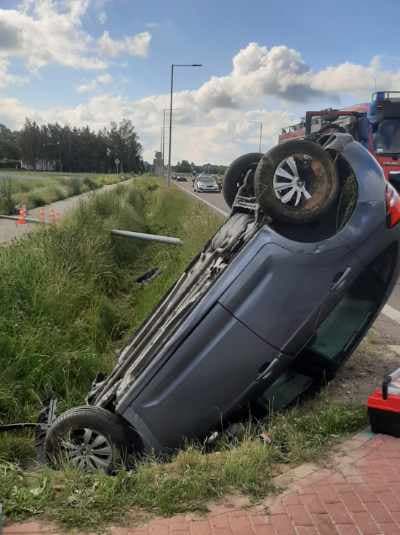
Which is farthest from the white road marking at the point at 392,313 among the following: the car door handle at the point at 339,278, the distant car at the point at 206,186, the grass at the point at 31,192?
the distant car at the point at 206,186

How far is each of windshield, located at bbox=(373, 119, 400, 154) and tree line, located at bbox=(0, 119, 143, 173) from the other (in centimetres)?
8655

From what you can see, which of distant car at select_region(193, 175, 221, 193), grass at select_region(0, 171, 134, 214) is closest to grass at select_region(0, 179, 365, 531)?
grass at select_region(0, 171, 134, 214)

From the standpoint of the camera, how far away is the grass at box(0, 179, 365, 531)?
2791mm

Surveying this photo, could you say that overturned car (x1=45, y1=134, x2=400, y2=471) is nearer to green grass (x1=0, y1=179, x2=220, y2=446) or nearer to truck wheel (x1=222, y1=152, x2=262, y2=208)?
truck wheel (x1=222, y1=152, x2=262, y2=208)

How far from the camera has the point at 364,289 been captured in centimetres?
445

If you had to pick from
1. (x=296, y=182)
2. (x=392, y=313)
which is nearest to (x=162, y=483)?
(x=296, y=182)

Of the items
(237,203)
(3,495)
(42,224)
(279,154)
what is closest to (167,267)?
(42,224)

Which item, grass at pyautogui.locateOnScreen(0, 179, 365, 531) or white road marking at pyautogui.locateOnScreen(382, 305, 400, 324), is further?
white road marking at pyautogui.locateOnScreen(382, 305, 400, 324)

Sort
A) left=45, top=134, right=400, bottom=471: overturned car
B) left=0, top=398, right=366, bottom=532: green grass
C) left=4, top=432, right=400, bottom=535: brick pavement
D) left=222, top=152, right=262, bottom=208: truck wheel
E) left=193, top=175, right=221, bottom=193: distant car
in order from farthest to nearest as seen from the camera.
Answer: left=193, top=175, right=221, bottom=193: distant car < left=222, top=152, right=262, bottom=208: truck wheel < left=45, top=134, right=400, bottom=471: overturned car < left=0, top=398, right=366, bottom=532: green grass < left=4, top=432, right=400, bottom=535: brick pavement

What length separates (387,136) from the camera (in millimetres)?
13414

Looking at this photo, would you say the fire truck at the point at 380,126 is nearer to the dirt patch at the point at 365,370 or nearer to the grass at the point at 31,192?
the dirt patch at the point at 365,370

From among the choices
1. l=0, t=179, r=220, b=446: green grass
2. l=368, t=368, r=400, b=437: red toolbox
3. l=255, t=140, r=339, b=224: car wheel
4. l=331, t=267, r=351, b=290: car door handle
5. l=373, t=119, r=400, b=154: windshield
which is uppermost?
l=373, t=119, r=400, b=154: windshield

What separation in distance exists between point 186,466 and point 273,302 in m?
1.11

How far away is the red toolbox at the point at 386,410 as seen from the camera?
3.37 m
